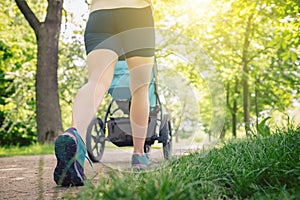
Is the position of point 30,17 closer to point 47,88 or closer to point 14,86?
point 47,88

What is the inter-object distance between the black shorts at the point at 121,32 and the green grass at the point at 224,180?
0.72 meters

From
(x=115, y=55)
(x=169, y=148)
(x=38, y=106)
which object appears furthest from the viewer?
(x=38, y=106)

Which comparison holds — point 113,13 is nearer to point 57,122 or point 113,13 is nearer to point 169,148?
point 169,148

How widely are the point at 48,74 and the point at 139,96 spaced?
4.91 m

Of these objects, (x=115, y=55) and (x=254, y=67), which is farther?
(x=254, y=67)

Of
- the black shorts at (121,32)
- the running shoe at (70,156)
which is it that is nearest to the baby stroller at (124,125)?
the black shorts at (121,32)

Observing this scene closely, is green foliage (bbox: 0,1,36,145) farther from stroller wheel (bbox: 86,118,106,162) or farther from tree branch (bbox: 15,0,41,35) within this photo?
stroller wheel (bbox: 86,118,106,162)

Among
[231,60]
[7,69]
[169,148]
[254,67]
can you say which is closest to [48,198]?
[169,148]

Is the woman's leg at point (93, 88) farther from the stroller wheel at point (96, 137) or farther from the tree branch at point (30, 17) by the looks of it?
the tree branch at point (30, 17)

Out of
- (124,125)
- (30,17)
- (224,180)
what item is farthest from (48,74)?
(224,180)

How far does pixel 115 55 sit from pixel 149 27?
0.32 meters

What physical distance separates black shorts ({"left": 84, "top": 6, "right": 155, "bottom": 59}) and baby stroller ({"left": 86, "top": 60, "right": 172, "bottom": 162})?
5.05ft

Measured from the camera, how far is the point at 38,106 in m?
7.23

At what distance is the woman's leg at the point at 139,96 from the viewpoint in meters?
2.60
